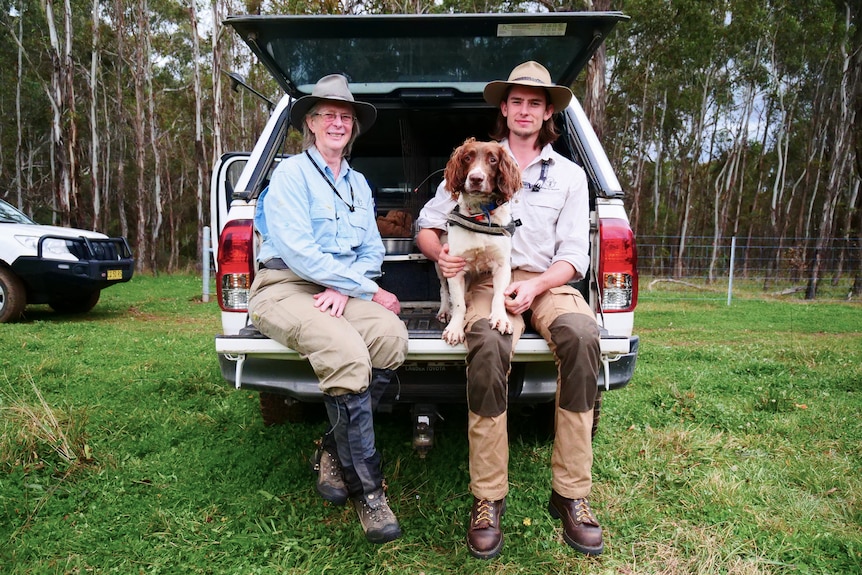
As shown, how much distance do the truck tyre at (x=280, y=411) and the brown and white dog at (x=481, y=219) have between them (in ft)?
4.71

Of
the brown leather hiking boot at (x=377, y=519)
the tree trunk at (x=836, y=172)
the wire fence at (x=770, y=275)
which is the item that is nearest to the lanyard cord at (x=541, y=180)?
the brown leather hiking boot at (x=377, y=519)

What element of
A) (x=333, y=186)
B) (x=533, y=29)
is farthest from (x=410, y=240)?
(x=533, y=29)

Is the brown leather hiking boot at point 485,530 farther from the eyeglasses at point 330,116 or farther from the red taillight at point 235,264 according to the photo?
the eyeglasses at point 330,116

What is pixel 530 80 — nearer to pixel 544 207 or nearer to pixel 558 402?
pixel 544 207

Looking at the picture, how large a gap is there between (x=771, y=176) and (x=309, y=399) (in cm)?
4157

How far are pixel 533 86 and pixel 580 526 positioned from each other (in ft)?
6.90

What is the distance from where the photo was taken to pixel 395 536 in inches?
99.0

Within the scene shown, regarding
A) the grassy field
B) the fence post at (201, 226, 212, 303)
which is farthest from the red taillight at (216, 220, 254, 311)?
the fence post at (201, 226, 212, 303)

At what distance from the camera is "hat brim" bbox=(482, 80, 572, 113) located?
10.0 feet

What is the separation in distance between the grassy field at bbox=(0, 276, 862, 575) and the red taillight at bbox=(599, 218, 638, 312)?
100 centimetres

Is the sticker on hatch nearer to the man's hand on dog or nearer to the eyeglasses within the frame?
the eyeglasses

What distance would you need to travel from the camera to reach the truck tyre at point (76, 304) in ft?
28.7

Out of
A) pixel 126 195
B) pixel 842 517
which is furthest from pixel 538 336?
pixel 126 195

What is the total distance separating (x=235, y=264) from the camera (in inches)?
114
